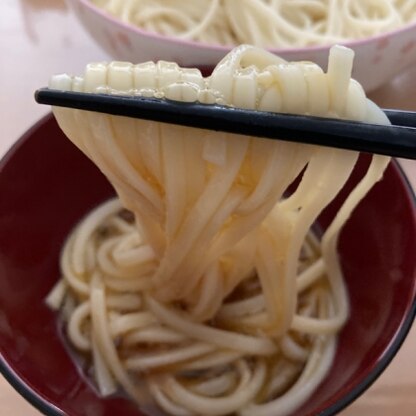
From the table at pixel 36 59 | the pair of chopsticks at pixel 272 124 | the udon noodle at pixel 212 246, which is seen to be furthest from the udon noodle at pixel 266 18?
the pair of chopsticks at pixel 272 124

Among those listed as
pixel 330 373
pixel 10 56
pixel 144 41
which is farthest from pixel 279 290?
pixel 10 56

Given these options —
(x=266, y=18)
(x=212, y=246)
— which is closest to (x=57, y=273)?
(x=212, y=246)

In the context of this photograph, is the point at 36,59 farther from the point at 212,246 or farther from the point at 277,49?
the point at 212,246

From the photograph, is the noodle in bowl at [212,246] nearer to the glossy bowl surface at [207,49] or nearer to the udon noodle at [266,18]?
the glossy bowl surface at [207,49]

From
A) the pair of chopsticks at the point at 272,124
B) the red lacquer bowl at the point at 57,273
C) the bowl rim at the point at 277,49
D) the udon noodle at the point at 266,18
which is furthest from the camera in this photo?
the udon noodle at the point at 266,18

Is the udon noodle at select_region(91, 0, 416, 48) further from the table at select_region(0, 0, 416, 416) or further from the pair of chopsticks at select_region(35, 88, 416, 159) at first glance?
the pair of chopsticks at select_region(35, 88, 416, 159)

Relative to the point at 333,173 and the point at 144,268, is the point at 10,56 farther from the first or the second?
the point at 333,173
